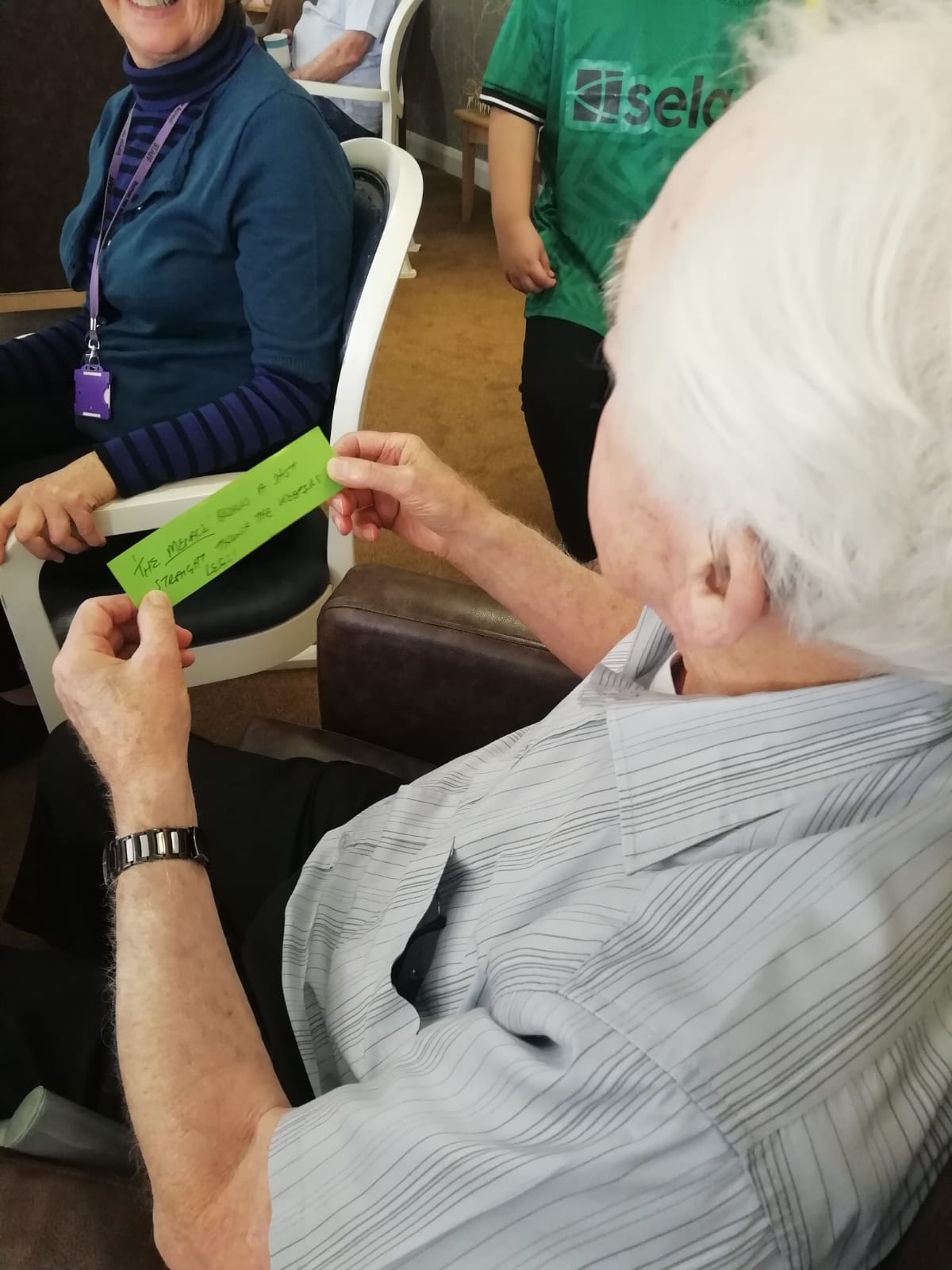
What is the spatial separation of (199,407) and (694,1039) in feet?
3.44

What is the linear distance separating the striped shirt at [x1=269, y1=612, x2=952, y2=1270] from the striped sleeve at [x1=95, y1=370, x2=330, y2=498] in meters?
0.73

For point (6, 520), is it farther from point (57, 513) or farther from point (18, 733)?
point (18, 733)

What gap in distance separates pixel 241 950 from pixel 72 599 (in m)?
0.56

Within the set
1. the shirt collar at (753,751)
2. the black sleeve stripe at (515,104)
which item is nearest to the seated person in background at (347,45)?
the black sleeve stripe at (515,104)

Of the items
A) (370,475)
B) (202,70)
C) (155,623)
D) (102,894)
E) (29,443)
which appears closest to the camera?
(155,623)

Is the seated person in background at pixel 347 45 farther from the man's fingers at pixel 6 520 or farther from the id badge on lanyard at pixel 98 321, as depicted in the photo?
the man's fingers at pixel 6 520

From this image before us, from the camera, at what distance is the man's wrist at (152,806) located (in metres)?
0.68

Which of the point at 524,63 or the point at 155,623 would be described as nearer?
the point at 155,623

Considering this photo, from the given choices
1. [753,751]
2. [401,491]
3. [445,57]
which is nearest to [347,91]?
[445,57]

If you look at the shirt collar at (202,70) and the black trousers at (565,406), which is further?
the black trousers at (565,406)

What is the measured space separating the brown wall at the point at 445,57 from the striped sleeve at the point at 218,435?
3.47 metres

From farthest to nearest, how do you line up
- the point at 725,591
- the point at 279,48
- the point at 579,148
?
the point at 279,48
the point at 579,148
the point at 725,591

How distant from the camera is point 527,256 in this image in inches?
63.2

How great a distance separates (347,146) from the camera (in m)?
A: 1.25
